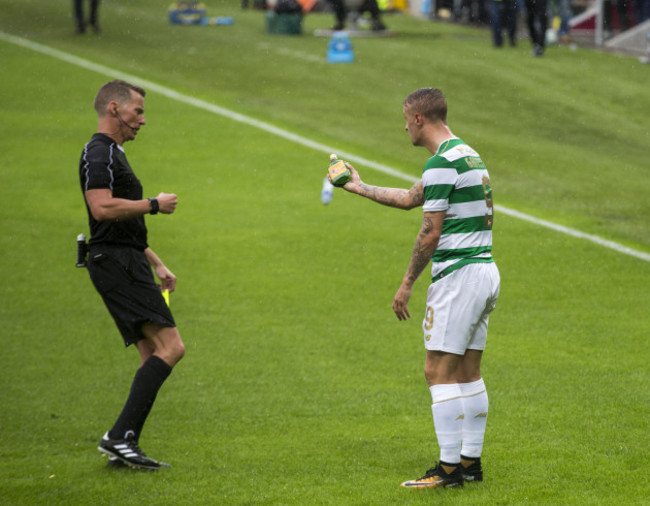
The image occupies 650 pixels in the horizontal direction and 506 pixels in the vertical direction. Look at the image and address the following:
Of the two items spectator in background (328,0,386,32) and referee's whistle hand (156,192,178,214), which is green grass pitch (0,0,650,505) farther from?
spectator in background (328,0,386,32)

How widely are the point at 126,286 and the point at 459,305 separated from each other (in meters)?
2.26

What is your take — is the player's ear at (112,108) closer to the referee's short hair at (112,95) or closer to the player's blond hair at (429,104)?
the referee's short hair at (112,95)

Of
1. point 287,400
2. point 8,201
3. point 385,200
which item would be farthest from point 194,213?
point 385,200

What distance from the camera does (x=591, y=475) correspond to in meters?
6.34

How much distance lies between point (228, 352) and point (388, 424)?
2355 millimetres

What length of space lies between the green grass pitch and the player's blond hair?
2323 millimetres

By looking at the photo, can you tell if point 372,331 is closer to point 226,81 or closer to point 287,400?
point 287,400

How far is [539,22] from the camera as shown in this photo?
2598 cm

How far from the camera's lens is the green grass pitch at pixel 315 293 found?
6770 millimetres

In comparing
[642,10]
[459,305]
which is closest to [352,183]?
[459,305]

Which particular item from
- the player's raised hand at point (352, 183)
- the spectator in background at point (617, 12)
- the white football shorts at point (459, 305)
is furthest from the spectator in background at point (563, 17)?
the white football shorts at point (459, 305)

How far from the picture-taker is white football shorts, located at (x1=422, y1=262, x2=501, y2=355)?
5.99 m

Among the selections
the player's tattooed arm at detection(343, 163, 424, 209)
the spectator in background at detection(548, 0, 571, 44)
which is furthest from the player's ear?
the spectator in background at detection(548, 0, 571, 44)

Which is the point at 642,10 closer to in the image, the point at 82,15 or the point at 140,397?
the point at 82,15
